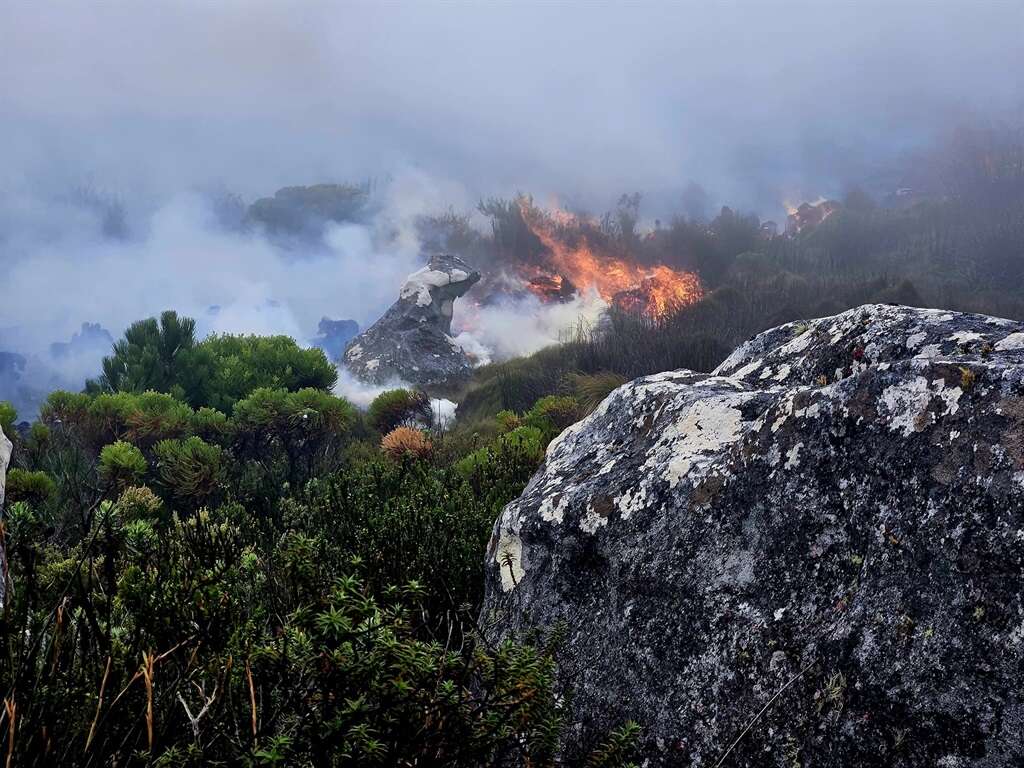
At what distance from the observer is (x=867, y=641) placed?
165 centimetres

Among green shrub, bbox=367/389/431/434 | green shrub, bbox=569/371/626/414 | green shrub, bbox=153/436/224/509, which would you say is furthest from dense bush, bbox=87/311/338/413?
green shrub, bbox=569/371/626/414

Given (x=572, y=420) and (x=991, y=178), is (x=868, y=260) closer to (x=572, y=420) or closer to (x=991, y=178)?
(x=991, y=178)

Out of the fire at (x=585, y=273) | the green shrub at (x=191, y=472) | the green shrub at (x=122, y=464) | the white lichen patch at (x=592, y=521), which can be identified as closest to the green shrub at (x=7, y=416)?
the green shrub at (x=122, y=464)

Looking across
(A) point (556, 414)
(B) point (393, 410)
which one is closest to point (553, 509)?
(A) point (556, 414)

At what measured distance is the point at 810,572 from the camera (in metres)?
1.86

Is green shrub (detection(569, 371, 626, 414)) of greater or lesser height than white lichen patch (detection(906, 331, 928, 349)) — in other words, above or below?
below

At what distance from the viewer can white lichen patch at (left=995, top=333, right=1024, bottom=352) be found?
2105mm

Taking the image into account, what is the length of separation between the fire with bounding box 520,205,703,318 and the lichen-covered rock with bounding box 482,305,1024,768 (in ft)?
121

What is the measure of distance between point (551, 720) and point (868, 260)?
41.4 meters

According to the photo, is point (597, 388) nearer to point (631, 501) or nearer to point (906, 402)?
point (631, 501)

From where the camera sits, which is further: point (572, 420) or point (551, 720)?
point (572, 420)

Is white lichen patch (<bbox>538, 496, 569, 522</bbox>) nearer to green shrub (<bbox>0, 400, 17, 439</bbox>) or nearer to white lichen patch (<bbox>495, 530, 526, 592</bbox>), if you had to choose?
white lichen patch (<bbox>495, 530, 526, 592</bbox>)

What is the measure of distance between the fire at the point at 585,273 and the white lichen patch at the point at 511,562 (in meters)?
36.7

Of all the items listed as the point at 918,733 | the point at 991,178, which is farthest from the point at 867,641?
the point at 991,178
